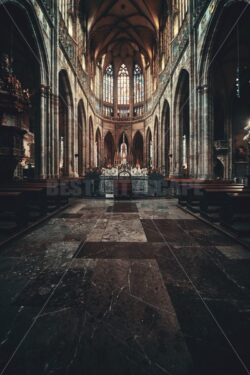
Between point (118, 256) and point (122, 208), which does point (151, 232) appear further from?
point (122, 208)

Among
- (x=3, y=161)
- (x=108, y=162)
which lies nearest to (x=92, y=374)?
(x=3, y=161)

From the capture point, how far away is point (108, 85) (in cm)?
3844

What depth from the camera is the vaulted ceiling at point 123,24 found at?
23125 millimetres

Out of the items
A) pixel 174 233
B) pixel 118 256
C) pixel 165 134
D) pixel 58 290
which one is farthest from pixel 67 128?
pixel 58 290

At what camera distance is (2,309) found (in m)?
2.02

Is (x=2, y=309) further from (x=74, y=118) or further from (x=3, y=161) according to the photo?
(x=74, y=118)

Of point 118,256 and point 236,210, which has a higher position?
point 236,210

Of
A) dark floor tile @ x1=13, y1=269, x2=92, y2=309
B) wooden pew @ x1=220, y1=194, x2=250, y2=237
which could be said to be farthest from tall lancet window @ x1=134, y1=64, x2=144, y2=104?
dark floor tile @ x1=13, y1=269, x2=92, y2=309

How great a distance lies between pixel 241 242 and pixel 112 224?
2.99m

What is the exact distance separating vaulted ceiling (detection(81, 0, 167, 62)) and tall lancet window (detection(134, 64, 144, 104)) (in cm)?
341

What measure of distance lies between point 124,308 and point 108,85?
137 ft

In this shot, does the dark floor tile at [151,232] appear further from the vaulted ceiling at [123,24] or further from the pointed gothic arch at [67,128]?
the vaulted ceiling at [123,24]

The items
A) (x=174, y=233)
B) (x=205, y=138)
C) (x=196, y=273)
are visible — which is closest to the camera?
(x=196, y=273)

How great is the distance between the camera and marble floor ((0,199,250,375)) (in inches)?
57.2
